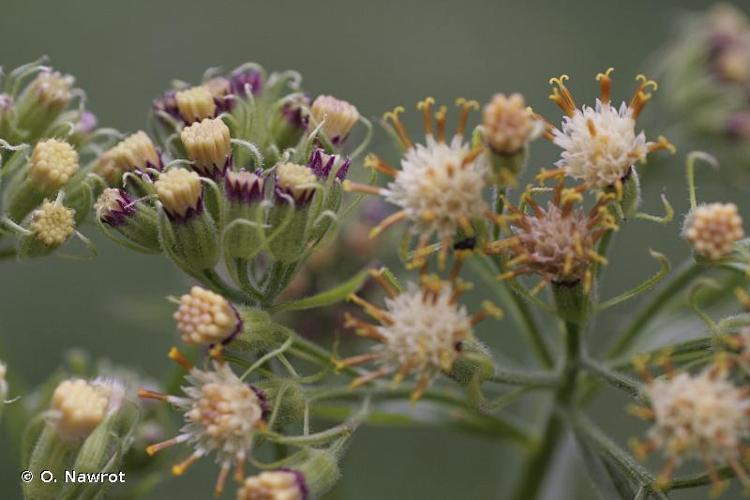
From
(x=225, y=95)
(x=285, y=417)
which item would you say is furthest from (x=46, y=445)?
(x=225, y=95)

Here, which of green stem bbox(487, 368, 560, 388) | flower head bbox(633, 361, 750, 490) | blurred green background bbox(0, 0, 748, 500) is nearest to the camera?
flower head bbox(633, 361, 750, 490)

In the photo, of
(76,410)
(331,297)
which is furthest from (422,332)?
(76,410)

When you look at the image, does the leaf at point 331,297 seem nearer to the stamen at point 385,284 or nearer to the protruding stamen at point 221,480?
the stamen at point 385,284

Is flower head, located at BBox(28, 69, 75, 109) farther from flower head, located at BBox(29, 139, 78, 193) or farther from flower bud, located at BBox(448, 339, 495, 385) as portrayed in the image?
flower bud, located at BBox(448, 339, 495, 385)

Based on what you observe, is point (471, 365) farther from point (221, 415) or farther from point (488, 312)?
point (221, 415)

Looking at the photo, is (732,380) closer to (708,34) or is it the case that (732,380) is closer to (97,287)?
(708,34)

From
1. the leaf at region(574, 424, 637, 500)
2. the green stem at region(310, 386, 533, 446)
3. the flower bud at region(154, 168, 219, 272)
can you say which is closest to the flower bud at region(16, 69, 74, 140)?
the flower bud at region(154, 168, 219, 272)

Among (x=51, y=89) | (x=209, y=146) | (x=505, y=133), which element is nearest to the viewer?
(x=505, y=133)
